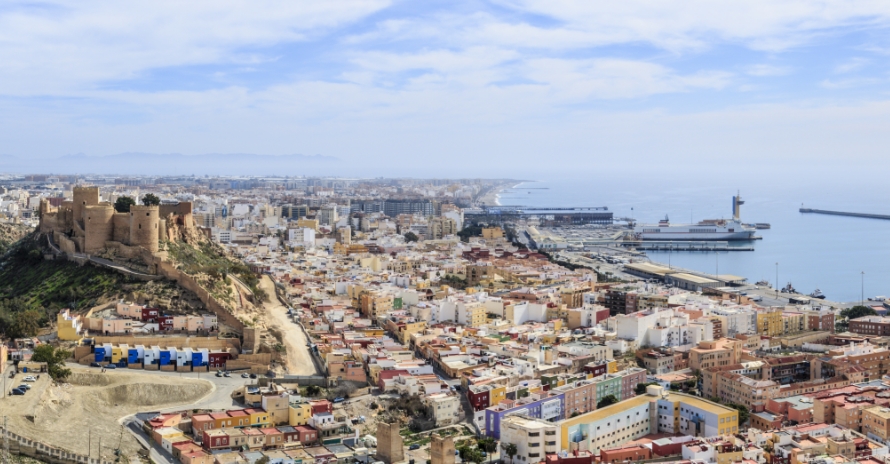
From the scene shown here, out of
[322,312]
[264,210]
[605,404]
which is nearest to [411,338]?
[322,312]

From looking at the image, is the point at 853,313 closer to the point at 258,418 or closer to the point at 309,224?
the point at 258,418

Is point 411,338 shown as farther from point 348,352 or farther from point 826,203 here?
point 826,203

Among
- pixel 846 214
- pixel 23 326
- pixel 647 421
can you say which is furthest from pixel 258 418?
pixel 846 214

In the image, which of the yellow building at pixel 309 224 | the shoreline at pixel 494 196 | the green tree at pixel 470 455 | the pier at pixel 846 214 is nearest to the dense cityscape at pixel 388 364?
the green tree at pixel 470 455

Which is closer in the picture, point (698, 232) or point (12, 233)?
point (12, 233)

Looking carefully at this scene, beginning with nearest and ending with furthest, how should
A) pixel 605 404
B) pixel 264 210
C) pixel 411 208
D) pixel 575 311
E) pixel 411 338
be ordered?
pixel 605 404 < pixel 411 338 < pixel 575 311 < pixel 264 210 < pixel 411 208

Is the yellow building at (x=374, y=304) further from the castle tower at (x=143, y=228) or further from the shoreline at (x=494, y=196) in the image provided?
the shoreline at (x=494, y=196)

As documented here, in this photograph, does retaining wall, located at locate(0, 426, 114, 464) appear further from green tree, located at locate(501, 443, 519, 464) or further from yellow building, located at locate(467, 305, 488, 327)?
yellow building, located at locate(467, 305, 488, 327)
